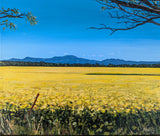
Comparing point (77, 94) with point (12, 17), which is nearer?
point (12, 17)

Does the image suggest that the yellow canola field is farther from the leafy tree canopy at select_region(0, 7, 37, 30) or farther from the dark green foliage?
the leafy tree canopy at select_region(0, 7, 37, 30)

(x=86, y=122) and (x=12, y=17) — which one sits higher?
(x=12, y=17)

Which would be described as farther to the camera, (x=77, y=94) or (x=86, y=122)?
(x=77, y=94)

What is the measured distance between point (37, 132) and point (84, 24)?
13.8ft

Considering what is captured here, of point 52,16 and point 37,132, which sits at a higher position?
point 52,16

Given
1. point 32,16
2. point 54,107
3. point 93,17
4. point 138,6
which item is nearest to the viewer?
point 138,6

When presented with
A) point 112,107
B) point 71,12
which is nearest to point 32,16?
point 71,12

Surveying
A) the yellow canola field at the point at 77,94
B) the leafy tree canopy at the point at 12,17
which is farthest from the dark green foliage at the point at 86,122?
the leafy tree canopy at the point at 12,17

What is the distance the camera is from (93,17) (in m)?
7.24

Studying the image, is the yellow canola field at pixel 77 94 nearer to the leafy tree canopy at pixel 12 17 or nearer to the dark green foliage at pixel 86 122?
the dark green foliage at pixel 86 122

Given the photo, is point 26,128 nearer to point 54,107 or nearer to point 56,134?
point 56,134

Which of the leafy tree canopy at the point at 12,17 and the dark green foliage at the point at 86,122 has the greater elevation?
the leafy tree canopy at the point at 12,17

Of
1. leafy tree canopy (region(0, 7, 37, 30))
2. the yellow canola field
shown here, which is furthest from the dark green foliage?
leafy tree canopy (region(0, 7, 37, 30))

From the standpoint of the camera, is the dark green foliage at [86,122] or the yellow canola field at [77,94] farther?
the yellow canola field at [77,94]
